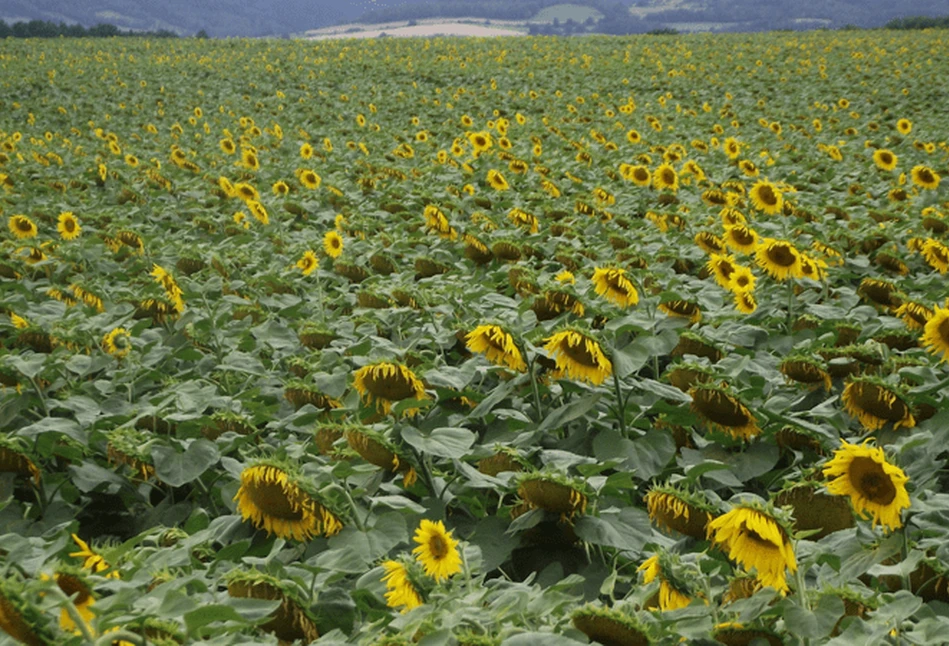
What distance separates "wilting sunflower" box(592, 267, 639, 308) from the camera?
271 cm

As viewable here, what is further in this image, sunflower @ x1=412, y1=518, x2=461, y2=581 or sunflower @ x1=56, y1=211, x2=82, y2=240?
sunflower @ x1=56, y1=211, x2=82, y2=240

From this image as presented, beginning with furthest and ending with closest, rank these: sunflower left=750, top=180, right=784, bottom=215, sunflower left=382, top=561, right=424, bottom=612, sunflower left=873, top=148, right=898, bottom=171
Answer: sunflower left=873, top=148, right=898, bottom=171 → sunflower left=750, top=180, right=784, bottom=215 → sunflower left=382, top=561, right=424, bottom=612

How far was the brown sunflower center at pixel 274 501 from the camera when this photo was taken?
1.59 m

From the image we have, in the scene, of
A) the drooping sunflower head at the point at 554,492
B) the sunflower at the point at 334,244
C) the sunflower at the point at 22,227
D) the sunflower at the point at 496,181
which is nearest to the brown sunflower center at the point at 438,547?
the drooping sunflower head at the point at 554,492

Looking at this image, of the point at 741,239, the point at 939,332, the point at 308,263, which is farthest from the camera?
the point at 308,263

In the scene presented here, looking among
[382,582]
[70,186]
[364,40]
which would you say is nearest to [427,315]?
[382,582]

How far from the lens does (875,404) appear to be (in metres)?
2.23

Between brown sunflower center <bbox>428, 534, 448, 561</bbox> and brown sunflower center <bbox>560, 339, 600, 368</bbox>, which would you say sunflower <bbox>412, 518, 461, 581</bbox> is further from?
brown sunflower center <bbox>560, 339, 600, 368</bbox>

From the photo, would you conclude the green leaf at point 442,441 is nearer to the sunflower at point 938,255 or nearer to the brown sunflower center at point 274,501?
the brown sunflower center at point 274,501

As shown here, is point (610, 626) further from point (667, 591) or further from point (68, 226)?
point (68, 226)

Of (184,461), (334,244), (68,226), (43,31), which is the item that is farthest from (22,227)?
(43,31)

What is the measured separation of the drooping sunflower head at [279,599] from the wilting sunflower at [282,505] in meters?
0.23

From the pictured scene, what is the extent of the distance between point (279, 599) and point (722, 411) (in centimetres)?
133


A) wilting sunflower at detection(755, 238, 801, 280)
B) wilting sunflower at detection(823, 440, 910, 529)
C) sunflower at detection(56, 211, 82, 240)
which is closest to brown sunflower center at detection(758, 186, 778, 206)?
wilting sunflower at detection(755, 238, 801, 280)
